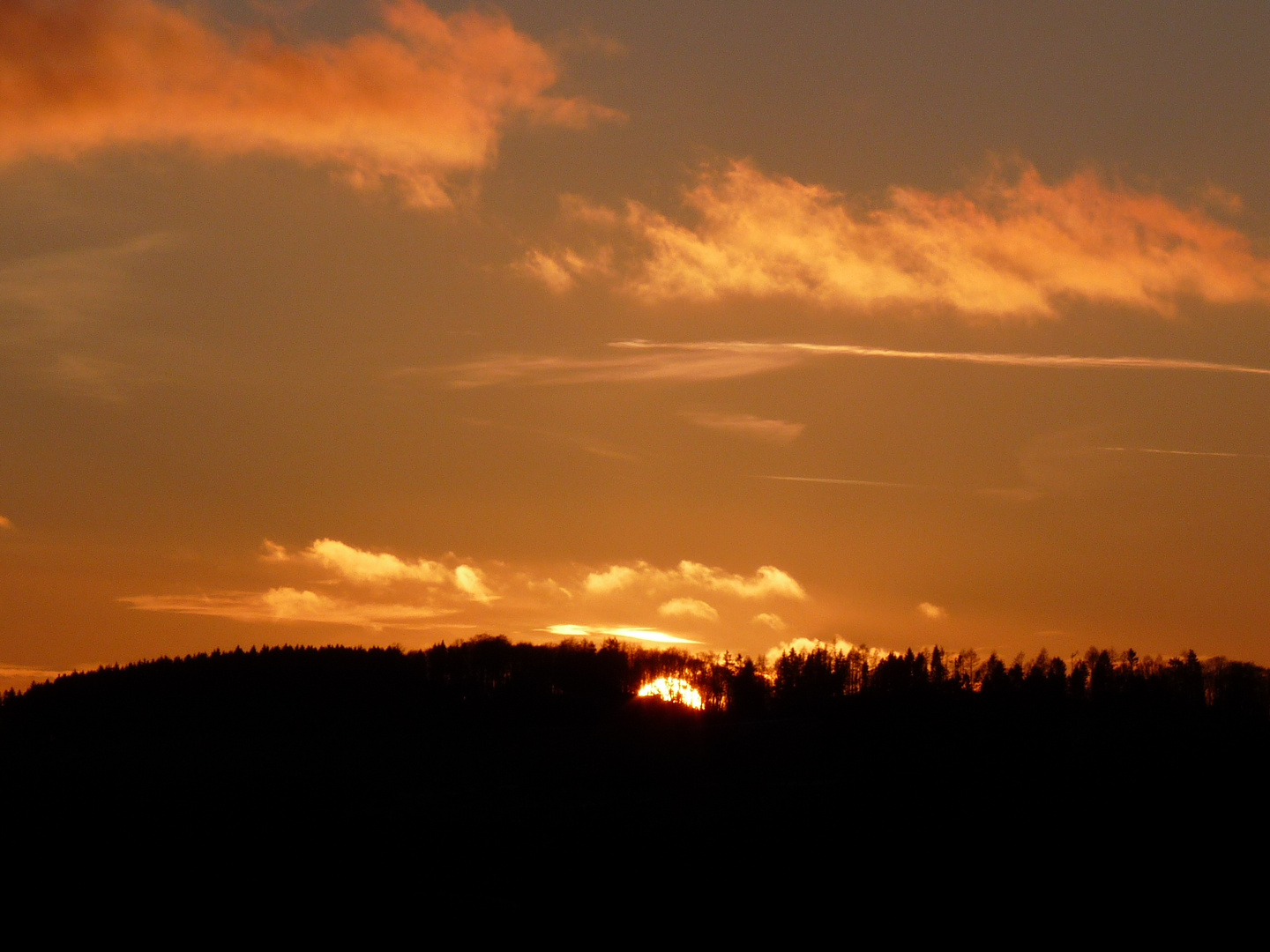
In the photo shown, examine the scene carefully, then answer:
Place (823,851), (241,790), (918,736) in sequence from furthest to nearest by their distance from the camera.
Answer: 1. (918,736)
2. (241,790)
3. (823,851)

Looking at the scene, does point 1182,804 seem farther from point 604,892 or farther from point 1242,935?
point 604,892

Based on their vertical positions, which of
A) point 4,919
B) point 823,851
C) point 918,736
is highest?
point 918,736

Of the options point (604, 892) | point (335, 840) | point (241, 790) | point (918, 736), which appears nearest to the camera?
point (604, 892)

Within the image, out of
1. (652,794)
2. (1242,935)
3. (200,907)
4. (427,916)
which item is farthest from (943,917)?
(200,907)

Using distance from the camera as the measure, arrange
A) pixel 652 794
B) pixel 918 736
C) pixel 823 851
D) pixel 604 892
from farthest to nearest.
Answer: pixel 918 736
pixel 652 794
pixel 823 851
pixel 604 892

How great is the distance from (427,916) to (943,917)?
49.3 meters

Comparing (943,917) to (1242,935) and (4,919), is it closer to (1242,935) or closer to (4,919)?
(1242,935)

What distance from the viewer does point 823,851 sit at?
136 meters

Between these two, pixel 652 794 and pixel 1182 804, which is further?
pixel 652 794

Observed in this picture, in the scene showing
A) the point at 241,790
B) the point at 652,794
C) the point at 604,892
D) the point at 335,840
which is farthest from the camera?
the point at 241,790

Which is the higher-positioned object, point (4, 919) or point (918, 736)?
point (918, 736)

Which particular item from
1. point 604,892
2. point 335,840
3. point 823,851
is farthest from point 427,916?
point 823,851

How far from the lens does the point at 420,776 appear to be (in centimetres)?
19988

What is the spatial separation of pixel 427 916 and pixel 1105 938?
2481 inches
